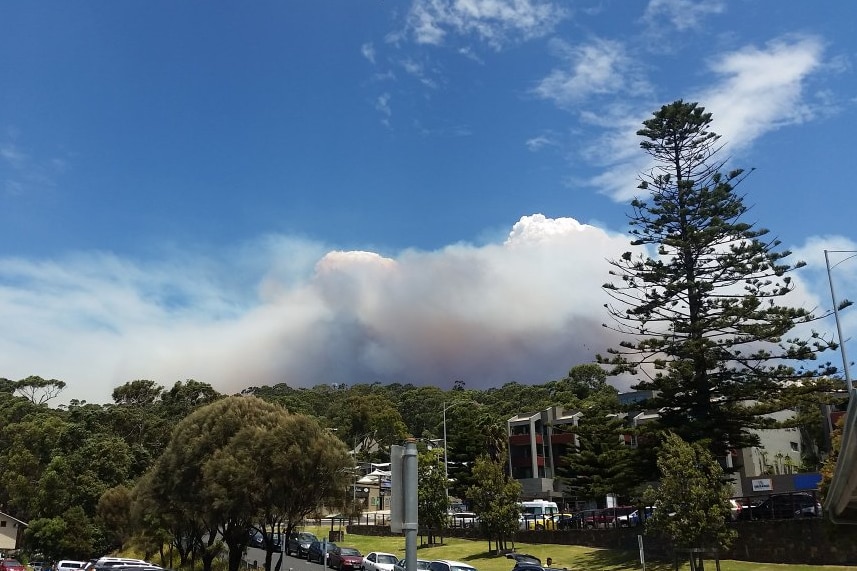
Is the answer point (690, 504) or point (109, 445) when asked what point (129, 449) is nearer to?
point (109, 445)

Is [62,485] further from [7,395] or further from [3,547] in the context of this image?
[7,395]

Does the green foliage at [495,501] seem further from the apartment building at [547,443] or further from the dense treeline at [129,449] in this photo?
the apartment building at [547,443]

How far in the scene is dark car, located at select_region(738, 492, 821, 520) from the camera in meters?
36.1

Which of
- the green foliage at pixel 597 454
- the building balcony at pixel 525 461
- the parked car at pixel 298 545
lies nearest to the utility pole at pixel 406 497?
the parked car at pixel 298 545

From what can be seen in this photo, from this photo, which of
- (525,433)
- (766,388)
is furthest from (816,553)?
(525,433)

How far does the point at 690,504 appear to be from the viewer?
1221 inches

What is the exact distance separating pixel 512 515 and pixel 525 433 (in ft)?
169

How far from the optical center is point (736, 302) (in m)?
43.4

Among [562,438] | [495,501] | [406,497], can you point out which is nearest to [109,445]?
[495,501]

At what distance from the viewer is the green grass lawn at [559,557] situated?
34.9 meters

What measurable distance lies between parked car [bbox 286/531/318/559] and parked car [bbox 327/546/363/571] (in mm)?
5684

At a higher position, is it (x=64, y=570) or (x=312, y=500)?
(x=312, y=500)

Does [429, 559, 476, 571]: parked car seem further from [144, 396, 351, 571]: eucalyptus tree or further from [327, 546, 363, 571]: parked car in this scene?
[327, 546, 363, 571]: parked car

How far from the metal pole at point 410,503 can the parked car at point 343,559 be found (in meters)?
34.2
